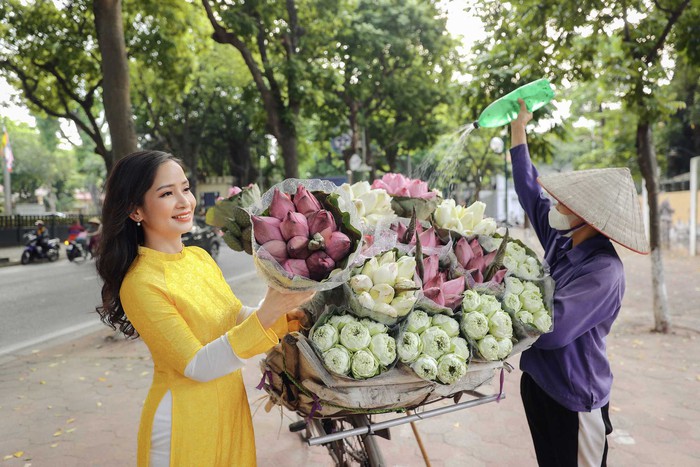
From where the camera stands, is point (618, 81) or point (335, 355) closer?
point (335, 355)

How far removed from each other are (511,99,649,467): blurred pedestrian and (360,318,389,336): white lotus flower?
66 cm

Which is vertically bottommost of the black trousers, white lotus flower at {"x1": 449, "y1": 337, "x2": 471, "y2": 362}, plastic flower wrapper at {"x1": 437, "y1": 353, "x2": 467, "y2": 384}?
the black trousers

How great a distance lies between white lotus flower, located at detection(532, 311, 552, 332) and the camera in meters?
1.62

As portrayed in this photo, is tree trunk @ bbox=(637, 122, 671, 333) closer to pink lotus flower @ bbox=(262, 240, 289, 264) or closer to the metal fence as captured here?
pink lotus flower @ bbox=(262, 240, 289, 264)

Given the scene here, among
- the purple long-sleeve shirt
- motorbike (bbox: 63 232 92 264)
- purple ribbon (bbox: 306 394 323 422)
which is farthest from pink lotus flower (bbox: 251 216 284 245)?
motorbike (bbox: 63 232 92 264)

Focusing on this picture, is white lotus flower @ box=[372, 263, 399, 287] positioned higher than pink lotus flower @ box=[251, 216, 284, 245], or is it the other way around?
pink lotus flower @ box=[251, 216, 284, 245]

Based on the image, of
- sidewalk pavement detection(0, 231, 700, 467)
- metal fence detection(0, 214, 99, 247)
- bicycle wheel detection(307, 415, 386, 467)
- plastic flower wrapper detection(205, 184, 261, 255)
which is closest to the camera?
plastic flower wrapper detection(205, 184, 261, 255)

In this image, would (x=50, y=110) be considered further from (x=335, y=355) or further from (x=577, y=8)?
(x=335, y=355)

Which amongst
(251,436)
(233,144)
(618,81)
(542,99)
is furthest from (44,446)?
(233,144)

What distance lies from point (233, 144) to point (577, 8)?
2732 centimetres

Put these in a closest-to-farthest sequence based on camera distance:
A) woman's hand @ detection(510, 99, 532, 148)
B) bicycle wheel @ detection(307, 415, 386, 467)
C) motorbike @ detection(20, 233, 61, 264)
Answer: bicycle wheel @ detection(307, 415, 386, 467) → woman's hand @ detection(510, 99, 532, 148) → motorbike @ detection(20, 233, 61, 264)

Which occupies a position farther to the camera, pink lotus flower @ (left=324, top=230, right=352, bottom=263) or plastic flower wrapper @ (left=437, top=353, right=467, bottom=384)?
plastic flower wrapper @ (left=437, top=353, right=467, bottom=384)

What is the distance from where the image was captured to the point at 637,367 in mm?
5090

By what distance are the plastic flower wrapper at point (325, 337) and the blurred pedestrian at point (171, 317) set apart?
0.15m
